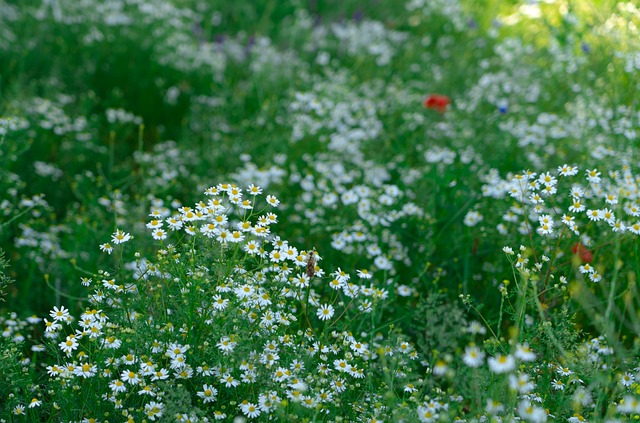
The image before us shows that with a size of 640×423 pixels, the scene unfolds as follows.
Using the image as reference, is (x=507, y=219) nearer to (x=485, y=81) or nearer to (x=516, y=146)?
(x=516, y=146)

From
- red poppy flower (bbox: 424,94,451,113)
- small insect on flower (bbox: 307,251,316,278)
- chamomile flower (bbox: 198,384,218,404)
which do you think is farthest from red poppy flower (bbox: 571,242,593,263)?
red poppy flower (bbox: 424,94,451,113)

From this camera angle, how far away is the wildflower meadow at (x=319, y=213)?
79.2 inches

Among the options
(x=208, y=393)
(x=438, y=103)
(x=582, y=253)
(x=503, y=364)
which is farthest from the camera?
(x=438, y=103)

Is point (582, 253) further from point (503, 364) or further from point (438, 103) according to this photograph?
point (438, 103)

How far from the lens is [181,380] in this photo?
2045 millimetres

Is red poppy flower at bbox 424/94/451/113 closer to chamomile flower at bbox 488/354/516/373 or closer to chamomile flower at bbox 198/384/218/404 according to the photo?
chamomile flower at bbox 198/384/218/404

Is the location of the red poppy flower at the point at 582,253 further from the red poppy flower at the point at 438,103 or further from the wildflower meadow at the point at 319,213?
the red poppy flower at the point at 438,103

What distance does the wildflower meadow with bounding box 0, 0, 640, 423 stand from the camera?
2.01 metres

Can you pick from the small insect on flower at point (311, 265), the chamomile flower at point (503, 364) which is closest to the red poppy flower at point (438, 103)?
the small insect on flower at point (311, 265)

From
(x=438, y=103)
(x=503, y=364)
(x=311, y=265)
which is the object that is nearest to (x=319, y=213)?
(x=311, y=265)

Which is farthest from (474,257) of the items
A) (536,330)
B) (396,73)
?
(396,73)

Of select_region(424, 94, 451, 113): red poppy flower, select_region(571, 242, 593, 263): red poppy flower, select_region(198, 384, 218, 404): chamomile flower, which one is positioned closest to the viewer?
select_region(198, 384, 218, 404): chamomile flower

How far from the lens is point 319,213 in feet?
10.8

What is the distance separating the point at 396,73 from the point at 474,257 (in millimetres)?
2687
